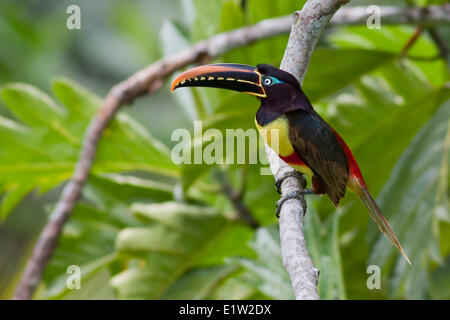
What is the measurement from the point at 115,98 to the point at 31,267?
78 cm

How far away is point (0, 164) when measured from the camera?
2898 mm

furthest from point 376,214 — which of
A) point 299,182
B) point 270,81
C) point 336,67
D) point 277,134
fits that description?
point 336,67

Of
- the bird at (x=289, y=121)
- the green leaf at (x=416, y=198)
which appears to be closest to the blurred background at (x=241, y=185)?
the green leaf at (x=416, y=198)

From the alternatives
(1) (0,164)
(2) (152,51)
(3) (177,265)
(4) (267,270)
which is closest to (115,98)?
(1) (0,164)

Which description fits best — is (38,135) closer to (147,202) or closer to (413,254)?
(147,202)

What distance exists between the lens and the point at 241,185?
273 centimetres

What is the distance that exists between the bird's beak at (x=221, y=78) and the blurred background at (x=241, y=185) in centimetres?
62

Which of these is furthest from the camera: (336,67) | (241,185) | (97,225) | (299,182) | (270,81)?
(97,225)

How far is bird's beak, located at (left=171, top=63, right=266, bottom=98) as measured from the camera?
168cm

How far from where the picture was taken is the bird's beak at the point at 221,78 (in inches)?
66.0

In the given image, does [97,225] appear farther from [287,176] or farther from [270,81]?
[270,81]

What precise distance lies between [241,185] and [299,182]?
37.2 inches

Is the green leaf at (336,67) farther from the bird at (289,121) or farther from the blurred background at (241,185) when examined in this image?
the bird at (289,121)

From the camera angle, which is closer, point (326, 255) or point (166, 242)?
point (326, 255)
